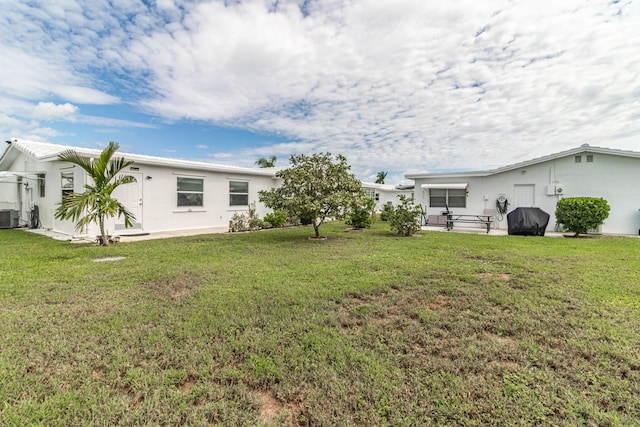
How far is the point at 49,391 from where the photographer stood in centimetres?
221

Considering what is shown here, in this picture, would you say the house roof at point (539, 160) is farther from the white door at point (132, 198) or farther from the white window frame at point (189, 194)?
the white door at point (132, 198)

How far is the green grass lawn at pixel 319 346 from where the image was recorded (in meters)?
2.04

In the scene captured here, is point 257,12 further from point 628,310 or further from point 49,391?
point 628,310

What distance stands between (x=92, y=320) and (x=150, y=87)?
14.4 m

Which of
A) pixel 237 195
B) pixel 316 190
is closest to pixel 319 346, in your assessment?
pixel 316 190

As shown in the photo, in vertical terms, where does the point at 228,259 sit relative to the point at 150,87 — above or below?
below

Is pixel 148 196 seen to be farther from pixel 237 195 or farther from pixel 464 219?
pixel 464 219

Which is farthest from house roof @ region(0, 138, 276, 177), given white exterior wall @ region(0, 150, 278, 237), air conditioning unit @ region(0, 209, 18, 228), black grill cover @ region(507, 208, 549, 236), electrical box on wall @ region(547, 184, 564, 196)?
electrical box on wall @ region(547, 184, 564, 196)

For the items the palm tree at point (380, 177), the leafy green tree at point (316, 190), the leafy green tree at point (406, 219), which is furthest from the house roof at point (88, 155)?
the palm tree at point (380, 177)

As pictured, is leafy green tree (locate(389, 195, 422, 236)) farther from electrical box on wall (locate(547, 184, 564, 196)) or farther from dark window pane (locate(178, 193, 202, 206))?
dark window pane (locate(178, 193, 202, 206))

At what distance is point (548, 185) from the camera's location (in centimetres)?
1370

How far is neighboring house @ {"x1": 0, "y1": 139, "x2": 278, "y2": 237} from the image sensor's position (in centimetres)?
1116

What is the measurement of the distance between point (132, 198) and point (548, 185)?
18.3m

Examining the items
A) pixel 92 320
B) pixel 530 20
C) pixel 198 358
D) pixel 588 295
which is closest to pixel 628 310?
pixel 588 295
